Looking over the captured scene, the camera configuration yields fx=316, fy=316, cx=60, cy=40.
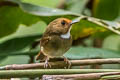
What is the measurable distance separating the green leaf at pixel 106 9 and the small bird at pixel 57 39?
0.94 metres

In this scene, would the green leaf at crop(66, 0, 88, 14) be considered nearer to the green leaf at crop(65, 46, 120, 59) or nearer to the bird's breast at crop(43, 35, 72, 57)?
the green leaf at crop(65, 46, 120, 59)

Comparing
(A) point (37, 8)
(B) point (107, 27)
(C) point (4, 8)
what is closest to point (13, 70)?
(B) point (107, 27)

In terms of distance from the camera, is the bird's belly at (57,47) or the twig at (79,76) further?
the bird's belly at (57,47)

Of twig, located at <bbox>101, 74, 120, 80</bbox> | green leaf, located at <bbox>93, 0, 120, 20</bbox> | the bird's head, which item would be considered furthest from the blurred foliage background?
twig, located at <bbox>101, 74, 120, 80</bbox>

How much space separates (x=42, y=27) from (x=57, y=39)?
4.21 ft

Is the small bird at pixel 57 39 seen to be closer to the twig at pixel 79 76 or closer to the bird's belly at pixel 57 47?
the bird's belly at pixel 57 47

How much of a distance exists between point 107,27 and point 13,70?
3.62 feet

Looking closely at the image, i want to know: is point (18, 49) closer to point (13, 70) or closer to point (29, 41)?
point (29, 41)

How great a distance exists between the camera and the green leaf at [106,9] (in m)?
2.78

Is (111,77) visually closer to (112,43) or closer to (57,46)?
(57,46)

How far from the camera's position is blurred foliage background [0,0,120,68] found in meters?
2.17

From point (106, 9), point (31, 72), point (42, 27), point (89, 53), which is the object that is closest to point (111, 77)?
point (31, 72)

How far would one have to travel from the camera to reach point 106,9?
293 centimetres

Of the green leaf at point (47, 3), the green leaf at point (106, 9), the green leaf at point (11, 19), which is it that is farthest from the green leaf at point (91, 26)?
the green leaf at point (47, 3)
